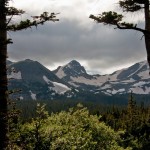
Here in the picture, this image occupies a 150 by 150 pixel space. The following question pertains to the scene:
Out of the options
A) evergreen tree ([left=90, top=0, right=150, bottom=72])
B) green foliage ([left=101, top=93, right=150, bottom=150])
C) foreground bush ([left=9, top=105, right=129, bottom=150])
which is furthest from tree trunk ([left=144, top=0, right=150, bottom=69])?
green foliage ([left=101, top=93, right=150, bottom=150])

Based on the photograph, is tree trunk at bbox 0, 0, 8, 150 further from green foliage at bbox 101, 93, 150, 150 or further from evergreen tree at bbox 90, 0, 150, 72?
green foliage at bbox 101, 93, 150, 150

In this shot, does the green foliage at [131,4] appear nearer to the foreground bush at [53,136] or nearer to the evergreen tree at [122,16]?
the evergreen tree at [122,16]

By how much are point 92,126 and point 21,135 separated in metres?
10.9

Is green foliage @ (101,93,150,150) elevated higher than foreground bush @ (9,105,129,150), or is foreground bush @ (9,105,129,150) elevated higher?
foreground bush @ (9,105,129,150)

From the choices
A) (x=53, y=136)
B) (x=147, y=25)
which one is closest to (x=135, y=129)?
(x=53, y=136)

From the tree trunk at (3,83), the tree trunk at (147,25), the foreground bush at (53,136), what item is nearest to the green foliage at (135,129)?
the foreground bush at (53,136)

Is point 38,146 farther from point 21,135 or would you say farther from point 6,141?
point 6,141

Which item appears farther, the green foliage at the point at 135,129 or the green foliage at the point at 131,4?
the green foliage at the point at 135,129

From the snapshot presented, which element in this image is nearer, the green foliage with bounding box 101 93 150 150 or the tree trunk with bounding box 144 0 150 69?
the tree trunk with bounding box 144 0 150 69

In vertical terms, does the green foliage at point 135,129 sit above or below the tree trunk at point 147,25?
below

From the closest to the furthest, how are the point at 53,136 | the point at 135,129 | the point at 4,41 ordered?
the point at 4,41 → the point at 53,136 → the point at 135,129

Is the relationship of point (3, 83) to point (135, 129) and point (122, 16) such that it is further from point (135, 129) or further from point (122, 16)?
point (135, 129)

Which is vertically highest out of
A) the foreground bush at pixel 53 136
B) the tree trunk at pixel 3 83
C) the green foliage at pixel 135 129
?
the tree trunk at pixel 3 83

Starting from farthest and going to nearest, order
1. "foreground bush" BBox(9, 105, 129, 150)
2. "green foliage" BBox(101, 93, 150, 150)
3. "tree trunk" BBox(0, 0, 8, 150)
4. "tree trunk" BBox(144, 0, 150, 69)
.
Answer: "green foliage" BBox(101, 93, 150, 150) → "foreground bush" BBox(9, 105, 129, 150) → "tree trunk" BBox(144, 0, 150, 69) → "tree trunk" BBox(0, 0, 8, 150)
